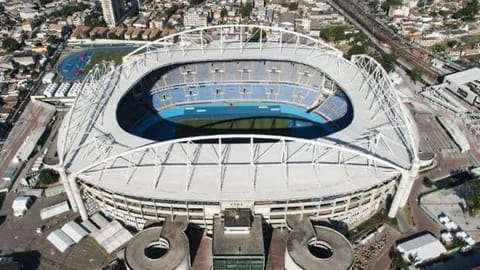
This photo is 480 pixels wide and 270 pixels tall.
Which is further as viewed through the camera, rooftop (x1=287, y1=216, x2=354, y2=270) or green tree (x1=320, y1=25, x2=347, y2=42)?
green tree (x1=320, y1=25, x2=347, y2=42)

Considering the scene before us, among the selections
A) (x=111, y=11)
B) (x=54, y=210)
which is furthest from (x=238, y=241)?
(x=111, y=11)

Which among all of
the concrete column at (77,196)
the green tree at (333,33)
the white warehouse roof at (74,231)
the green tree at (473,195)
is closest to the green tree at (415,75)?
the green tree at (333,33)

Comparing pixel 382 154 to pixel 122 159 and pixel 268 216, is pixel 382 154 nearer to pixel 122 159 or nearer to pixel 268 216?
pixel 268 216

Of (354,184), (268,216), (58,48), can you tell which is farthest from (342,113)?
(58,48)

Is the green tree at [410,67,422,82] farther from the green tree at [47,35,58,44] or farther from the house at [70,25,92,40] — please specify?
the green tree at [47,35,58,44]

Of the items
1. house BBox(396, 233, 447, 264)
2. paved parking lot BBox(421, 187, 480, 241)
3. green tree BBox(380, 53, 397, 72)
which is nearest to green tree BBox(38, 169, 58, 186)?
house BBox(396, 233, 447, 264)

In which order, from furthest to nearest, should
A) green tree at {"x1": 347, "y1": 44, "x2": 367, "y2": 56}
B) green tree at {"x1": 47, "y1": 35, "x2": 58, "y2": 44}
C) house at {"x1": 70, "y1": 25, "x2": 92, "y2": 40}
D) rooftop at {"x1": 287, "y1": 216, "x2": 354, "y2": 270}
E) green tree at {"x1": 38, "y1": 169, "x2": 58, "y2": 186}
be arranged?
house at {"x1": 70, "y1": 25, "x2": 92, "y2": 40} < green tree at {"x1": 47, "y1": 35, "x2": 58, "y2": 44} < green tree at {"x1": 347, "y1": 44, "x2": 367, "y2": 56} < green tree at {"x1": 38, "y1": 169, "x2": 58, "y2": 186} < rooftop at {"x1": 287, "y1": 216, "x2": 354, "y2": 270}
